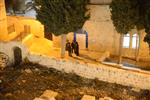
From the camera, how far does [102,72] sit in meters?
17.6

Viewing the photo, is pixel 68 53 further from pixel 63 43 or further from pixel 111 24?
pixel 111 24

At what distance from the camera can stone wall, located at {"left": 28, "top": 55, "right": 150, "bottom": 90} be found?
16922mm

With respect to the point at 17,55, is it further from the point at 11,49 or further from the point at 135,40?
the point at 135,40

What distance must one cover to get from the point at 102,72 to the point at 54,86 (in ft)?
9.36

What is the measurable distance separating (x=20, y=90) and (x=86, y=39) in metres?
8.17

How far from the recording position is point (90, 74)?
18016 millimetres

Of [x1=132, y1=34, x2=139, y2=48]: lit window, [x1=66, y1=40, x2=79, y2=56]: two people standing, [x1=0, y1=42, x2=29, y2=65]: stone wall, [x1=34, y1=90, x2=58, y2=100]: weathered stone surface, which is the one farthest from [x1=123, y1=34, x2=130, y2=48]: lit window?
[x1=34, y1=90, x2=58, y2=100]: weathered stone surface

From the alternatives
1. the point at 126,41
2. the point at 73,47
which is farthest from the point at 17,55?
the point at 126,41

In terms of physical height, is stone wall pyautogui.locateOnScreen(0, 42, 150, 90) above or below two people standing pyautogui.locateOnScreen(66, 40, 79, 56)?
below

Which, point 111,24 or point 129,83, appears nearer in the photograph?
point 129,83

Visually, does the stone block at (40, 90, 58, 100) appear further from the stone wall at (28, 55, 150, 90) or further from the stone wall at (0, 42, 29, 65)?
the stone wall at (0, 42, 29, 65)

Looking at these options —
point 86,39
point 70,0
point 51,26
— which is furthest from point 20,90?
point 86,39

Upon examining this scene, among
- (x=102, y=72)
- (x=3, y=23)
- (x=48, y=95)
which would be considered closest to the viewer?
(x=48, y=95)

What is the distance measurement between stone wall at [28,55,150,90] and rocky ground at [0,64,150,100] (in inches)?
10.4
